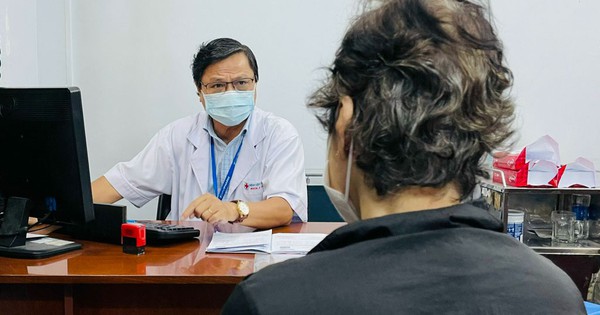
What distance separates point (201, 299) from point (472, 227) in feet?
2.75

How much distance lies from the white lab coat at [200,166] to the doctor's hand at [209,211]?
0.41 m

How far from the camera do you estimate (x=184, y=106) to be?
2877mm

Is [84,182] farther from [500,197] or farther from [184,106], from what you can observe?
[500,197]

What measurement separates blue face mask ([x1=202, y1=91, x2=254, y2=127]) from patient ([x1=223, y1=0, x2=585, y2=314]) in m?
1.32

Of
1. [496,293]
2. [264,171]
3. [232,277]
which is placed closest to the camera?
[496,293]

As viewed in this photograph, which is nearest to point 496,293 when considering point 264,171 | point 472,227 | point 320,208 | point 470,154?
point 472,227

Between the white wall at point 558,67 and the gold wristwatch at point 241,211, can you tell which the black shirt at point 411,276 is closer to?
the gold wristwatch at point 241,211

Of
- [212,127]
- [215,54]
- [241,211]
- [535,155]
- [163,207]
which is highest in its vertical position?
[215,54]

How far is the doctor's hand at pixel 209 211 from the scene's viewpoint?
1661mm

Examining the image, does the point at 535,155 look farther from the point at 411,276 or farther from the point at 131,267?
the point at 411,276

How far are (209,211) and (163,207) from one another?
Answer: 2.42 ft

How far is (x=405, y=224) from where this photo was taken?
654mm

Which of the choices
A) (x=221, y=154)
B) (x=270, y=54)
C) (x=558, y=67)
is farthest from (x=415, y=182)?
(x=558, y=67)

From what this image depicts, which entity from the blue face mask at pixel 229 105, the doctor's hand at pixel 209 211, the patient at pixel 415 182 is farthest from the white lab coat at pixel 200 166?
the patient at pixel 415 182
